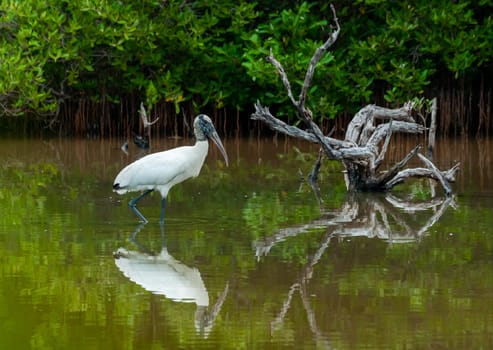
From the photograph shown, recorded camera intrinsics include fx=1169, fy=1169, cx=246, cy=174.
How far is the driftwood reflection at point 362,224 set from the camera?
8.14 meters

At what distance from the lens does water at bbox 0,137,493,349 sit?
6.27 metres

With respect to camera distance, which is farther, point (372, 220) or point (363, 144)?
point (363, 144)

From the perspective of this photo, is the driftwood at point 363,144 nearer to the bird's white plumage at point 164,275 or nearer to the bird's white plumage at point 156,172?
the bird's white plumage at point 156,172

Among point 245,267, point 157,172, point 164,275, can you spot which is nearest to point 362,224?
point 157,172

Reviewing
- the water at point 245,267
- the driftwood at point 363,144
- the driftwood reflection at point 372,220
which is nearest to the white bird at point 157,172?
the water at point 245,267

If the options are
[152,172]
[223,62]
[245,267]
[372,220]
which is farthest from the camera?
[223,62]

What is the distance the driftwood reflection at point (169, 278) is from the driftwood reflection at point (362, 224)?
503 millimetres

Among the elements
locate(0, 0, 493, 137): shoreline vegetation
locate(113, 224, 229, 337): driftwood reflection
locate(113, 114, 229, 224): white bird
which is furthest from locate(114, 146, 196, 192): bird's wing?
locate(0, 0, 493, 137): shoreline vegetation

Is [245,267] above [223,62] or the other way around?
the other way around

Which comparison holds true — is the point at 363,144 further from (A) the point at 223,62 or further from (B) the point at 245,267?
(A) the point at 223,62

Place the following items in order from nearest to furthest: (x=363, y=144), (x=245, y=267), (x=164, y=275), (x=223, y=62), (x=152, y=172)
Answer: (x=164, y=275), (x=245, y=267), (x=152, y=172), (x=363, y=144), (x=223, y=62)

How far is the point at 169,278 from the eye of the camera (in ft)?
25.0

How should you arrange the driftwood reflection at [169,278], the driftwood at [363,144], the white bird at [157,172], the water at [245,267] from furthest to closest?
the driftwood at [363,144], the white bird at [157,172], the driftwood reflection at [169,278], the water at [245,267]

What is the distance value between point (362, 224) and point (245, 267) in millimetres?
2275
